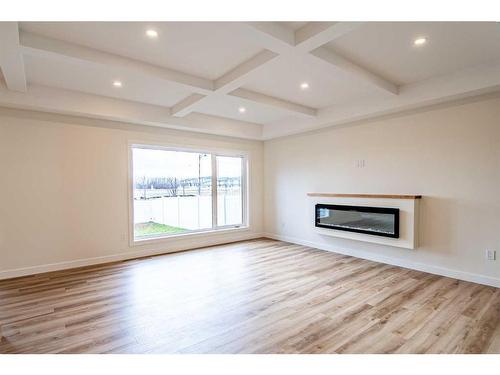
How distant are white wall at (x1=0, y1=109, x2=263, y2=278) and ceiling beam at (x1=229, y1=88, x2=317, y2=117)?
197cm

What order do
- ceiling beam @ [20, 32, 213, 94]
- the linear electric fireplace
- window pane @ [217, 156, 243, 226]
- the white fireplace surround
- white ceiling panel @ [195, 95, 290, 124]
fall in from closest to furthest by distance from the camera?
ceiling beam @ [20, 32, 213, 94] < the white fireplace surround < the linear electric fireplace < white ceiling panel @ [195, 95, 290, 124] < window pane @ [217, 156, 243, 226]

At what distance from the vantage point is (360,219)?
467 centimetres

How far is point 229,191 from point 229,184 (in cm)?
16

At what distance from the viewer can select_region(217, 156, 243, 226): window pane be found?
6207 mm

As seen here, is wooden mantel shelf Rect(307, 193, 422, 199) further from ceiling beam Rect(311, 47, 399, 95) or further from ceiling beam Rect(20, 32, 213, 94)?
ceiling beam Rect(20, 32, 213, 94)

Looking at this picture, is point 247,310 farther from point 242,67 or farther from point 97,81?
point 97,81

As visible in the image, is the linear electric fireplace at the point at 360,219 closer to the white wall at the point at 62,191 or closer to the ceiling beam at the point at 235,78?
the ceiling beam at the point at 235,78

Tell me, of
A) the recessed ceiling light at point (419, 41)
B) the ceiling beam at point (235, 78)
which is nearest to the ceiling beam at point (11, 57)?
the ceiling beam at point (235, 78)

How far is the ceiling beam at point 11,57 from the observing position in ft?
7.15

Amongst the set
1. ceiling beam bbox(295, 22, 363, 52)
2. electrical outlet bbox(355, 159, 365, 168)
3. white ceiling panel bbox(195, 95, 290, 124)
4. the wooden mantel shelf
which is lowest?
the wooden mantel shelf

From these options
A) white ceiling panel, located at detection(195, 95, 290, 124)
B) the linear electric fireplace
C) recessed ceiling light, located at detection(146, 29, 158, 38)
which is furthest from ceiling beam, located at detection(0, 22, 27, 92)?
the linear electric fireplace

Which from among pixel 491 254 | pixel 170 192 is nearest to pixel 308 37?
pixel 491 254
